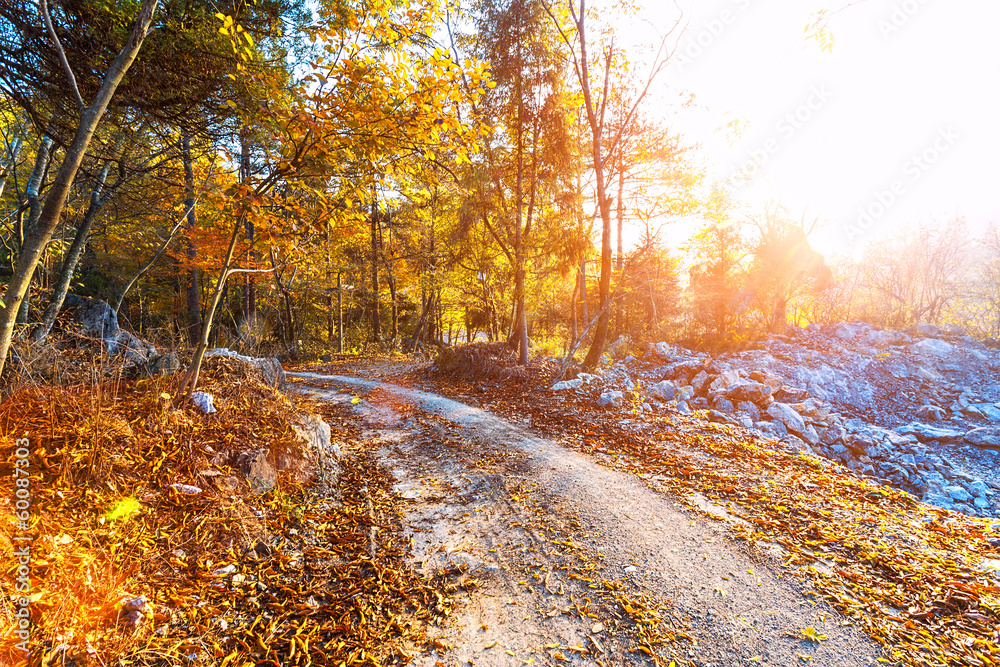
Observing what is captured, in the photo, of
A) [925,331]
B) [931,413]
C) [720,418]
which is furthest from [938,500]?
[925,331]

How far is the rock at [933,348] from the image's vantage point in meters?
12.7

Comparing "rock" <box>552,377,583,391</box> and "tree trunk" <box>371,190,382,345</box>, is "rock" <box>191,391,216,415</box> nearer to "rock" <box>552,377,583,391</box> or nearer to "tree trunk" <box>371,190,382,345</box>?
"rock" <box>552,377,583,391</box>

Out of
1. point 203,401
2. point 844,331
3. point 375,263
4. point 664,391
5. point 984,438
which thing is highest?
point 375,263

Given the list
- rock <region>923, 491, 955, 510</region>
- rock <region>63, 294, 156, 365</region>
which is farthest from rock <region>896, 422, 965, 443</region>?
rock <region>63, 294, 156, 365</region>

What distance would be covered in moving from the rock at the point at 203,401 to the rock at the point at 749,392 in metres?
9.17

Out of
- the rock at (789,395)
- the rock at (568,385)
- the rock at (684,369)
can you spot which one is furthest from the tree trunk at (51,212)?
the rock at (789,395)

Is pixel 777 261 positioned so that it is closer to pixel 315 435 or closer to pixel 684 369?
pixel 684 369

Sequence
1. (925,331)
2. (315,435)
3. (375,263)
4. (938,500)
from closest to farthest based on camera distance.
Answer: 1. (315,435)
2. (938,500)
3. (925,331)
4. (375,263)

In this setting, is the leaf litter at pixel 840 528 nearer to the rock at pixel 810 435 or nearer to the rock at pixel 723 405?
the rock at pixel 723 405

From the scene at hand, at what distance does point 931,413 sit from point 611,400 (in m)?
8.61

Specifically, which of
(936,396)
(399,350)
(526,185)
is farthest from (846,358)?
(399,350)

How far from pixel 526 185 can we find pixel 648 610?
12.0 metres

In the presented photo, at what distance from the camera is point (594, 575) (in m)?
2.97

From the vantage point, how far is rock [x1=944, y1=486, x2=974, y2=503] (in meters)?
5.65
